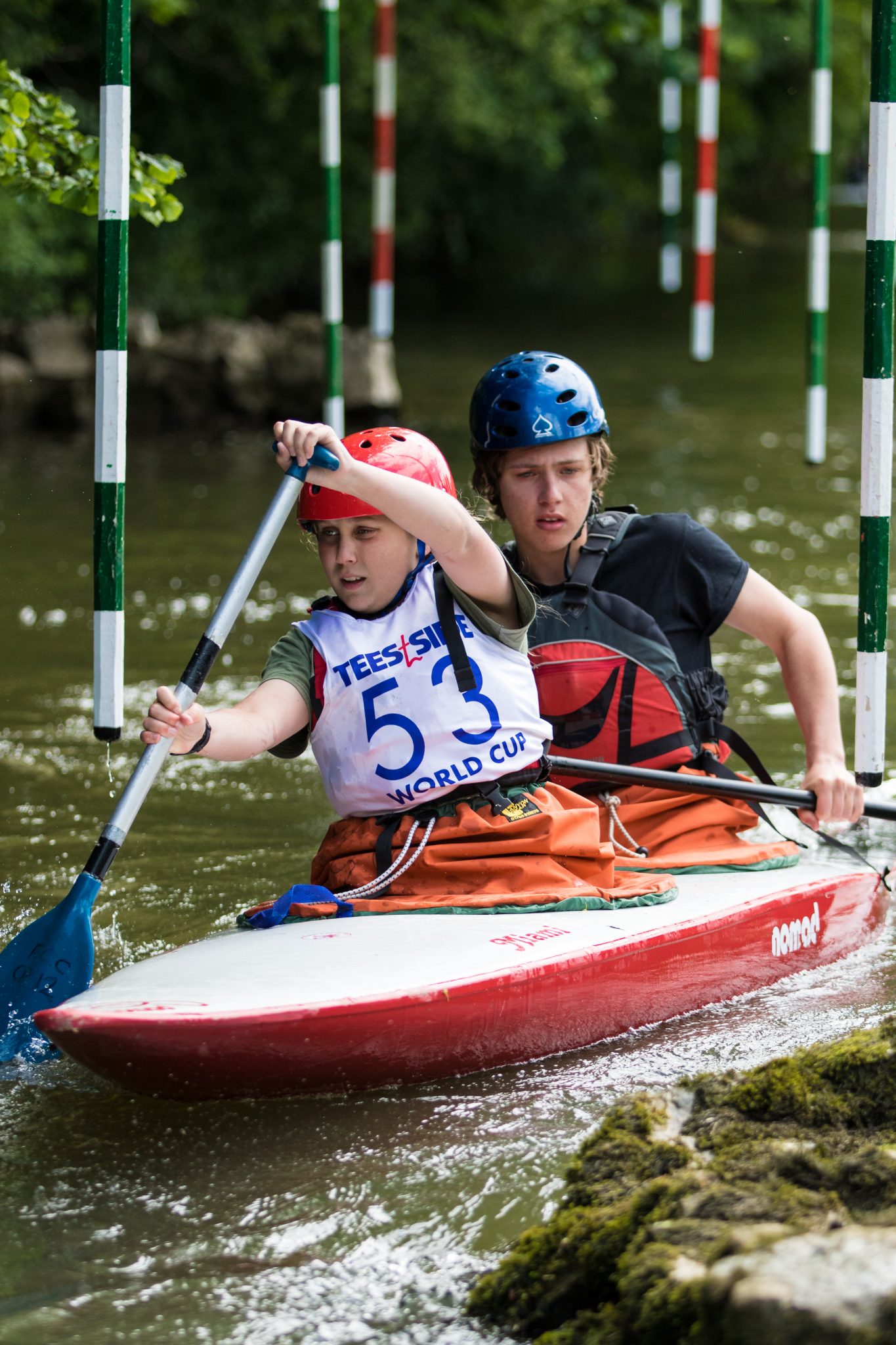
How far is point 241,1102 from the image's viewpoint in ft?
10.3

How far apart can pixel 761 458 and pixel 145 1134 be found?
8647 mm

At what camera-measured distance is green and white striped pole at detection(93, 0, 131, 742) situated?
361cm

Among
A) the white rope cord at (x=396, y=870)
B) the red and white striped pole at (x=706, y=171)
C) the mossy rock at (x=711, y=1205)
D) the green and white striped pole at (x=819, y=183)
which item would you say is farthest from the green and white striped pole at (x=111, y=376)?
the red and white striped pole at (x=706, y=171)

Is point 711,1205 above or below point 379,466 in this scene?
below

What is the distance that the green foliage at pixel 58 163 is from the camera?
458 centimetres

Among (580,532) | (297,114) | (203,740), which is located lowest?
(203,740)

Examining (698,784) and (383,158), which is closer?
(698,784)

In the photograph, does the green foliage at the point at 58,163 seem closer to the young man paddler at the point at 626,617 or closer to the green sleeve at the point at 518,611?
the young man paddler at the point at 626,617

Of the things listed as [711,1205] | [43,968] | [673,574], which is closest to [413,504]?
[673,574]

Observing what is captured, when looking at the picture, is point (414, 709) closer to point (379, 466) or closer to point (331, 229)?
point (379, 466)

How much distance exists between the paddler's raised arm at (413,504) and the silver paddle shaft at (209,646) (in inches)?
3.2

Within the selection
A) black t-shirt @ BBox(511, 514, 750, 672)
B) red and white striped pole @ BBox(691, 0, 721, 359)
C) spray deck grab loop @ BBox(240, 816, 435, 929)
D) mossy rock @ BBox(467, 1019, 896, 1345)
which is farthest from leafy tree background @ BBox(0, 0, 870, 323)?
mossy rock @ BBox(467, 1019, 896, 1345)

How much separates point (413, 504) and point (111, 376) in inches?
33.1

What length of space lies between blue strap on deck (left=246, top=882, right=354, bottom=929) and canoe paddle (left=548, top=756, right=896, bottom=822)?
573 mm
